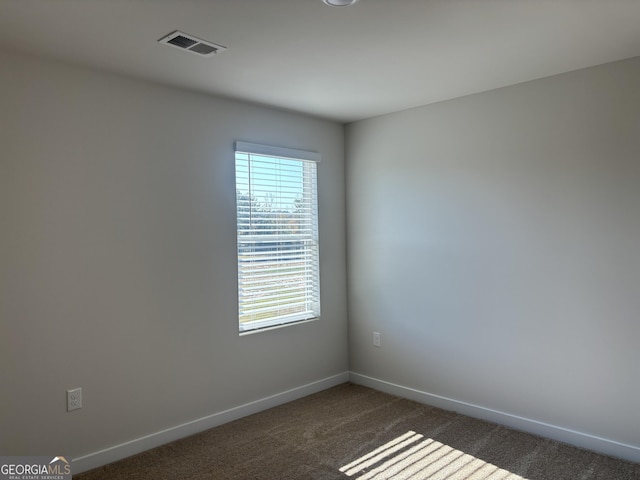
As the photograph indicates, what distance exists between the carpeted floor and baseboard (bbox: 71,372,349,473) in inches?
1.8

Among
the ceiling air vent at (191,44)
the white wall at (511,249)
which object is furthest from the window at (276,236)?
the ceiling air vent at (191,44)

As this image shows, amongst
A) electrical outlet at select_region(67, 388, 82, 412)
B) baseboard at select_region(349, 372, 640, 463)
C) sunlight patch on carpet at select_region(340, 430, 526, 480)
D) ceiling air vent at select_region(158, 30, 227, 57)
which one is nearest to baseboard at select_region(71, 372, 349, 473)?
electrical outlet at select_region(67, 388, 82, 412)

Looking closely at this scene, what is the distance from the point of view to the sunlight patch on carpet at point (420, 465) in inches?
104

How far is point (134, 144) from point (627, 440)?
11.7 ft

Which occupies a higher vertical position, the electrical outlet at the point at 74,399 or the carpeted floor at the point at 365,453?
the electrical outlet at the point at 74,399

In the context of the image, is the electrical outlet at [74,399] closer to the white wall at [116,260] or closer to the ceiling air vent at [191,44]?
the white wall at [116,260]

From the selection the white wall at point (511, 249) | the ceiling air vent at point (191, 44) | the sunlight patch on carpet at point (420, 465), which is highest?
the ceiling air vent at point (191, 44)

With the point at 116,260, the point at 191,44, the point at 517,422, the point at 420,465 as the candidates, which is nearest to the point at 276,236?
the point at 116,260

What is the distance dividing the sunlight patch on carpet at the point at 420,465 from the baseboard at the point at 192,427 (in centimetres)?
106

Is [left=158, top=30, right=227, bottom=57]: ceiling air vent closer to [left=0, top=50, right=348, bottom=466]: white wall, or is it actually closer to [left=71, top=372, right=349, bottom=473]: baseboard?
[left=0, top=50, right=348, bottom=466]: white wall

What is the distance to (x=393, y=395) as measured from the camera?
3.97 m

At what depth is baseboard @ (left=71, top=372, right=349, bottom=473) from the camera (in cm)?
276

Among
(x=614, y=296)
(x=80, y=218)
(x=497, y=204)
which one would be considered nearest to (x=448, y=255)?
(x=497, y=204)

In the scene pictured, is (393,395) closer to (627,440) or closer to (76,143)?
(627,440)
